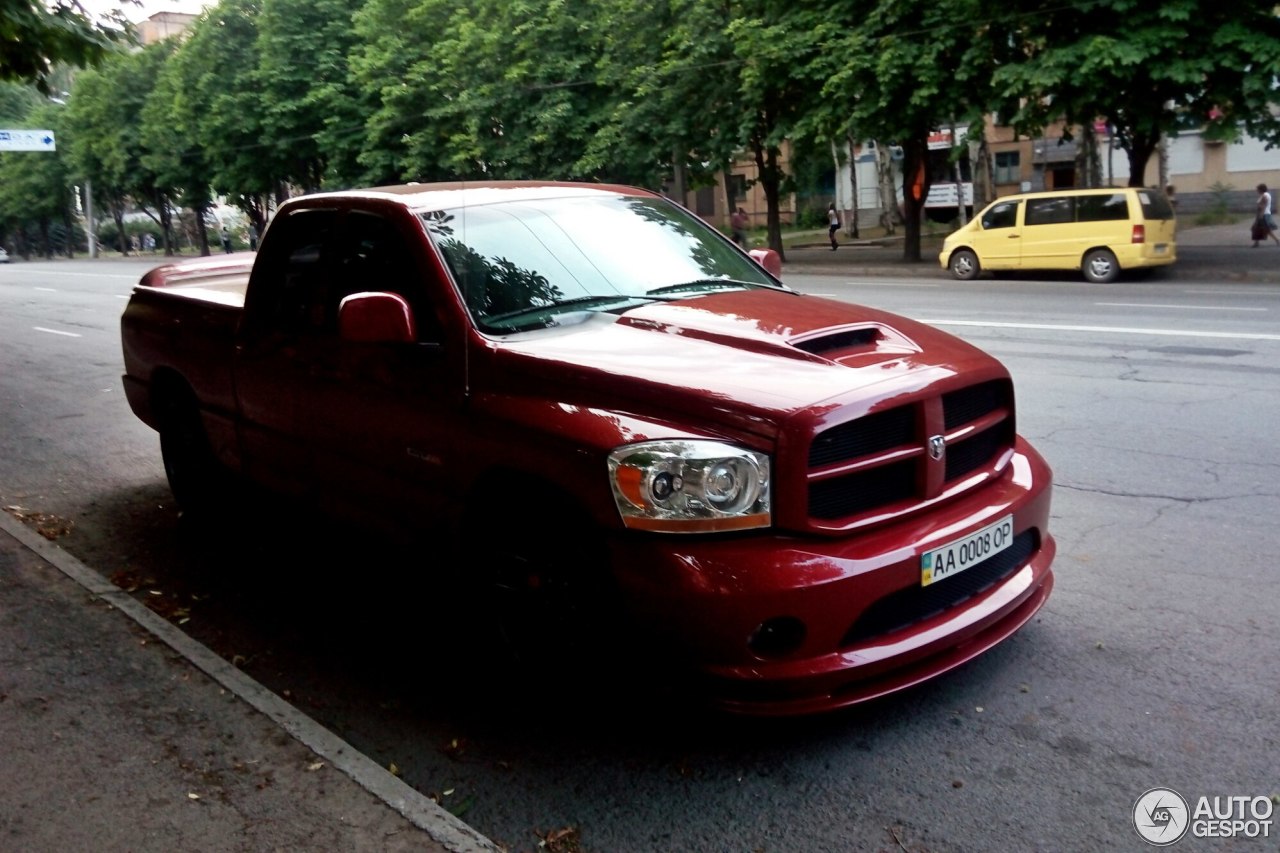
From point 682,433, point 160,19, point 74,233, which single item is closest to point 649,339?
point 682,433

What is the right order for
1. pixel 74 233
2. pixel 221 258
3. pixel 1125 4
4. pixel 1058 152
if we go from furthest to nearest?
pixel 74 233
pixel 1058 152
pixel 1125 4
pixel 221 258

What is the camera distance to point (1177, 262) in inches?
933

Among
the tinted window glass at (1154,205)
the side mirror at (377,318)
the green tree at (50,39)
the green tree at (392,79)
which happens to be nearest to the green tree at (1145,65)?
the tinted window glass at (1154,205)

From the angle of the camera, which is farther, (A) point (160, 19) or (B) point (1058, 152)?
(A) point (160, 19)

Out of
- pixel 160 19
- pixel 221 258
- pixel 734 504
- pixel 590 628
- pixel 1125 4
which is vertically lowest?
pixel 590 628

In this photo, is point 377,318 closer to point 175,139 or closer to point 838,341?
point 838,341

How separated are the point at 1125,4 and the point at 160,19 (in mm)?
98957

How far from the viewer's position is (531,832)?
3188 millimetres

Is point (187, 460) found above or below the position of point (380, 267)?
below

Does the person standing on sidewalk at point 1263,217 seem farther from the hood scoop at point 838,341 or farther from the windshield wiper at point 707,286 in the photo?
the hood scoop at point 838,341

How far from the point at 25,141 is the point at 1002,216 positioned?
42497 millimetres

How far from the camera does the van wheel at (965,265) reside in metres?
24.0

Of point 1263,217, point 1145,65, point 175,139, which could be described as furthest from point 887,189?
point 175,139

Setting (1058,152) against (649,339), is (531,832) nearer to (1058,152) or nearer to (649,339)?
(649,339)
